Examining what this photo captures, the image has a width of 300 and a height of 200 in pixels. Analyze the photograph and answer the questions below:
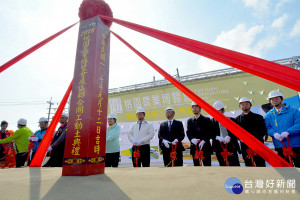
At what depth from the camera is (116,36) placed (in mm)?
2400

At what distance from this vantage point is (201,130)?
3.21 metres

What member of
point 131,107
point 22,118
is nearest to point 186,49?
point 22,118

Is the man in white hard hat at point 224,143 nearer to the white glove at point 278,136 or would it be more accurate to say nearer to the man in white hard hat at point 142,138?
the white glove at point 278,136

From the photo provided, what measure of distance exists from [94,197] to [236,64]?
1.50 metres

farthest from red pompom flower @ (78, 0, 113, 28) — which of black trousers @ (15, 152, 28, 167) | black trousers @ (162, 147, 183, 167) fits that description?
black trousers @ (15, 152, 28, 167)

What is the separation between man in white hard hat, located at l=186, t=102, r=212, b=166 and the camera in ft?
10.1

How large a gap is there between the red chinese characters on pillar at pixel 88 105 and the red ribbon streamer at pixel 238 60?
57cm

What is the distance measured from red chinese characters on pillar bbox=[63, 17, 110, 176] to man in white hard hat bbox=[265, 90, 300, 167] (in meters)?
2.66

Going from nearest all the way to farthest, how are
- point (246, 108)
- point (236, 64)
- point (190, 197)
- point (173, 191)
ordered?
point (190, 197)
point (173, 191)
point (236, 64)
point (246, 108)

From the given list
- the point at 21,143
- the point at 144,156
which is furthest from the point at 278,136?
the point at 21,143

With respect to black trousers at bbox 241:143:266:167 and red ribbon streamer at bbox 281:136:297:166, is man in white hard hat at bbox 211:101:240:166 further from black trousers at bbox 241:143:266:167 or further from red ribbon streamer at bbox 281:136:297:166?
red ribbon streamer at bbox 281:136:297:166

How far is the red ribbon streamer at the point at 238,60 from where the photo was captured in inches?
52.3

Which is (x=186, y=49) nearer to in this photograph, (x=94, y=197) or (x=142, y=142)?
(x=94, y=197)

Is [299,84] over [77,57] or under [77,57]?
under
